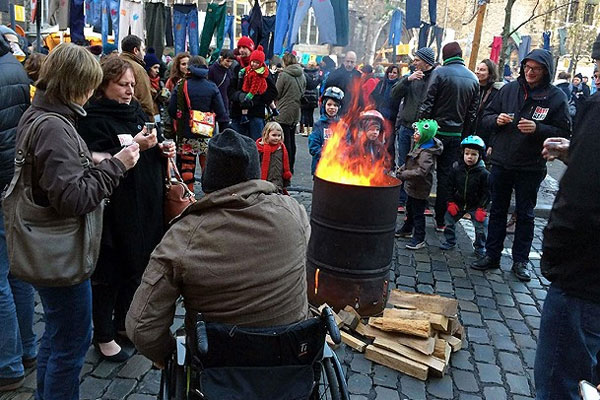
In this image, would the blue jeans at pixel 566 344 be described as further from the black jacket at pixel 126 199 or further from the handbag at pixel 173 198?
the black jacket at pixel 126 199

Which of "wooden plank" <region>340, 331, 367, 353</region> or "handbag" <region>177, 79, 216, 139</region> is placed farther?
"handbag" <region>177, 79, 216, 139</region>

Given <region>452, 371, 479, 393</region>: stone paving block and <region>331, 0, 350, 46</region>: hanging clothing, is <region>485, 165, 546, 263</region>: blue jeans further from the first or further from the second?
<region>331, 0, 350, 46</region>: hanging clothing

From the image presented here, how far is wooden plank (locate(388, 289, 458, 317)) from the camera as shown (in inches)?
162

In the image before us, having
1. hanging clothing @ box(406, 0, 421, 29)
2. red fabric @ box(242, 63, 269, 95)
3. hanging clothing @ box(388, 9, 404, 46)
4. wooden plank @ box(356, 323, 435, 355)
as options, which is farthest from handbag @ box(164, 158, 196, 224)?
hanging clothing @ box(388, 9, 404, 46)

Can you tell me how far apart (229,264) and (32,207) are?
103 centimetres

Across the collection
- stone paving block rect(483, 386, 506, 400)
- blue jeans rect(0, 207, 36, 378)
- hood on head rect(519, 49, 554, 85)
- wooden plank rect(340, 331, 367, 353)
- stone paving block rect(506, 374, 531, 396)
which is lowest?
stone paving block rect(483, 386, 506, 400)

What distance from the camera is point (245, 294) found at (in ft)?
6.53

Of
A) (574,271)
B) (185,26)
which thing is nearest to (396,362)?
(574,271)

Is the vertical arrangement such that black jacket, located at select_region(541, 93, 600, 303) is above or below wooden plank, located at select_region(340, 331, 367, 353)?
above

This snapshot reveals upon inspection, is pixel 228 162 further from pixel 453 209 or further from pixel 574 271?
pixel 453 209

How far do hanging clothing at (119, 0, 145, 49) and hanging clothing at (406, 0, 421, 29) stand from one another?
6.32 m

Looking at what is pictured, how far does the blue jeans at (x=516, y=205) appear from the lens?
204 inches

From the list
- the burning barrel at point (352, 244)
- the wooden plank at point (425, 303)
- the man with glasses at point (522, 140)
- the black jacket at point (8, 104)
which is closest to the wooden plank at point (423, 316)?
the wooden plank at point (425, 303)

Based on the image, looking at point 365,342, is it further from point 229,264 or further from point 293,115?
point 293,115
